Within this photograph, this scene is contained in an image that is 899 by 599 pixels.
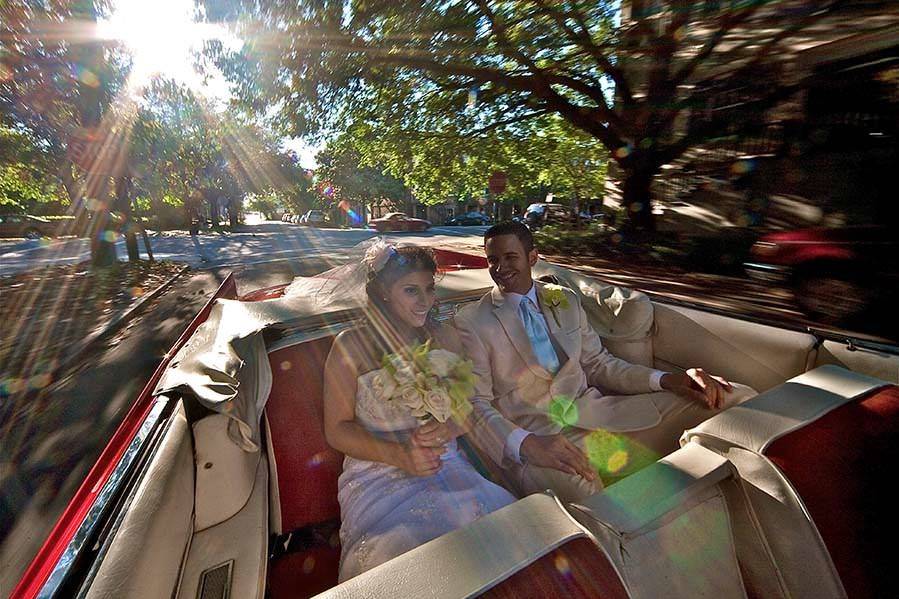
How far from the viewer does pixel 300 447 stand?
1941 millimetres

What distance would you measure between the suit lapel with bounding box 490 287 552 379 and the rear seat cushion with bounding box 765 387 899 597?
1.06 metres

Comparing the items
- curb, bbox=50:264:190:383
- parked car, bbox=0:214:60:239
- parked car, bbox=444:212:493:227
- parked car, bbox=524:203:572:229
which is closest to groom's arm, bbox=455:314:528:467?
curb, bbox=50:264:190:383

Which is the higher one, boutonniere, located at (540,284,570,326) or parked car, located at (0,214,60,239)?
parked car, located at (0,214,60,239)

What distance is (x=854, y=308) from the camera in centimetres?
520

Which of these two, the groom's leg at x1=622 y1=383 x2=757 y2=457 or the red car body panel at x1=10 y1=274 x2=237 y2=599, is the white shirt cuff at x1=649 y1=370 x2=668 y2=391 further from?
the red car body panel at x1=10 y1=274 x2=237 y2=599

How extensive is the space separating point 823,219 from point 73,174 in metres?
18.3

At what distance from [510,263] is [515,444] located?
999mm

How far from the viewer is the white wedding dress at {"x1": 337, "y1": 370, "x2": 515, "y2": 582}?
1479 millimetres

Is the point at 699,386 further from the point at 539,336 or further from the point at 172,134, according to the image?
the point at 172,134

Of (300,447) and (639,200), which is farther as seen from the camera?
(639,200)

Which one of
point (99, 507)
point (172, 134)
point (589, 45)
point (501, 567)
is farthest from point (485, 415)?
point (172, 134)

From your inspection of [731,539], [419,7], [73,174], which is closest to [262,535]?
[731,539]

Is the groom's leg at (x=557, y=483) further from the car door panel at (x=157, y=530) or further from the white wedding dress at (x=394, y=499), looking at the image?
the car door panel at (x=157, y=530)

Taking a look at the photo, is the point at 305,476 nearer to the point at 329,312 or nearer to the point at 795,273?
the point at 329,312
